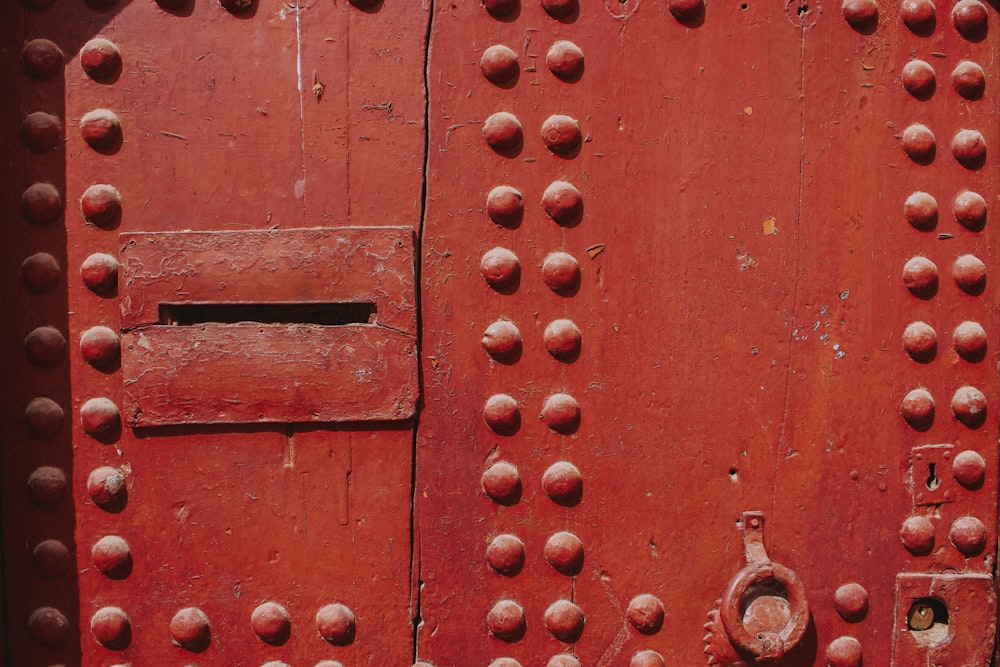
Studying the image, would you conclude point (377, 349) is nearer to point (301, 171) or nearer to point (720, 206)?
point (301, 171)

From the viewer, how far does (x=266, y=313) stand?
0.97 m

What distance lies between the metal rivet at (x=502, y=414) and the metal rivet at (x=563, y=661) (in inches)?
11.6

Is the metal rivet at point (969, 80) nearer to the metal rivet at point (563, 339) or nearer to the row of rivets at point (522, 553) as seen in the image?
the metal rivet at point (563, 339)

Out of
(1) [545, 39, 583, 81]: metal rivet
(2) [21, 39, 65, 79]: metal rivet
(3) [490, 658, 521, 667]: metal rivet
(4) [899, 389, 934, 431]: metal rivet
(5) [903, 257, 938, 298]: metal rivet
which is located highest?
(1) [545, 39, 583, 81]: metal rivet

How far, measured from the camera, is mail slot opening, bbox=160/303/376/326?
3.16 feet

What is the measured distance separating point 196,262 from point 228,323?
0.08 metres

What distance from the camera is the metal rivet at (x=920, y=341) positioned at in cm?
98

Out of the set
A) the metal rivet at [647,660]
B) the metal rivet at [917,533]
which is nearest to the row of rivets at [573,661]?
the metal rivet at [647,660]

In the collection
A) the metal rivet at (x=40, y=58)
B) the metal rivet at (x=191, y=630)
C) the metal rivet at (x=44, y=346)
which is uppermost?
the metal rivet at (x=40, y=58)

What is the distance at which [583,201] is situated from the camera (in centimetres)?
97

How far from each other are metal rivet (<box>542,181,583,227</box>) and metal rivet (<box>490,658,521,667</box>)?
56cm

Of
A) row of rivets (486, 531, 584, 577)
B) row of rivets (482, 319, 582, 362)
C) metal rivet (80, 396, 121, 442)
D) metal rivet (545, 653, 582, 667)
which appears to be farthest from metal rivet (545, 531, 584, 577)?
metal rivet (80, 396, 121, 442)

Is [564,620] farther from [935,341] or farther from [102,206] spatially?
[102,206]

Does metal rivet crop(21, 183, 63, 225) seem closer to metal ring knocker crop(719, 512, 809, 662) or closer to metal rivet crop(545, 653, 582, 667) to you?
metal rivet crop(545, 653, 582, 667)
